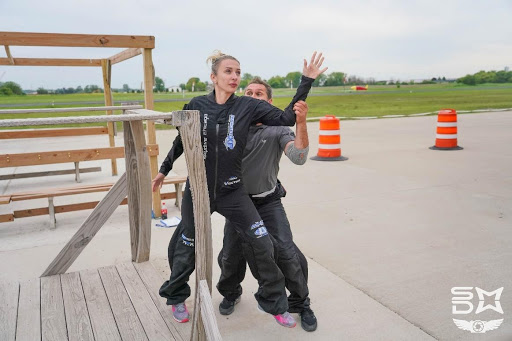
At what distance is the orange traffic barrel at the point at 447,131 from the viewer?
11.2 meters

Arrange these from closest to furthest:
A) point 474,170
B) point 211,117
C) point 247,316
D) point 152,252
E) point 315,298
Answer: point 211,117 → point 247,316 → point 315,298 → point 152,252 → point 474,170

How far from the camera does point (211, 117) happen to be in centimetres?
299

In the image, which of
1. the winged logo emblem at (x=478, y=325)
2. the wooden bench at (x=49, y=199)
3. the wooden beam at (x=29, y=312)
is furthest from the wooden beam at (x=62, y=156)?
the winged logo emblem at (x=478, y=325)

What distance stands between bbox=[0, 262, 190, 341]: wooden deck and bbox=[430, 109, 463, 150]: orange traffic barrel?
9337mm

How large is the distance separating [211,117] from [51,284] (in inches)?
87.4

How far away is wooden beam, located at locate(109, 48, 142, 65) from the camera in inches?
247

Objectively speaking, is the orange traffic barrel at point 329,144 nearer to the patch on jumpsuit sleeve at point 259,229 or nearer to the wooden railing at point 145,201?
the wooden railing at point 145,201

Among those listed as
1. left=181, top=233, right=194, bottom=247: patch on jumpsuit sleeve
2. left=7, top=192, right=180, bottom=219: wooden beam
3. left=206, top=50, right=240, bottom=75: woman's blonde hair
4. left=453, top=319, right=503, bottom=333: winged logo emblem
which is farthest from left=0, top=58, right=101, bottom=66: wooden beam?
left=453, top=319, right=503, bottom=333: winged logo emblem

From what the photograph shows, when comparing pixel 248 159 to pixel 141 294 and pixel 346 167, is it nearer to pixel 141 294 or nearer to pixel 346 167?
pixel 141 294

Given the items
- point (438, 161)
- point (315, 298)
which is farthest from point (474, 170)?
point (315, 298)

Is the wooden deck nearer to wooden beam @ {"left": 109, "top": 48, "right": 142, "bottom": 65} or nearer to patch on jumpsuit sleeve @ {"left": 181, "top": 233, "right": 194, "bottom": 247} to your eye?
patch on jumpsuit sleeve @ {"left": 181, "top": 233, "right": 194, "bottom": 247}

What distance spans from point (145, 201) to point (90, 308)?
103cm

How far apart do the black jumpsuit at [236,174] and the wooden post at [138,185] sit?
91 centimetres

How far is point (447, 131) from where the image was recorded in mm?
11359
